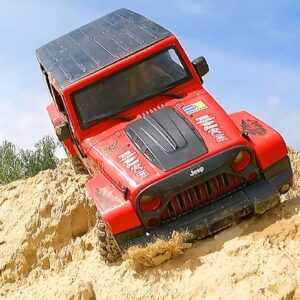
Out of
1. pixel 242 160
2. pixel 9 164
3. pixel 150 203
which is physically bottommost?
pixel 9 164

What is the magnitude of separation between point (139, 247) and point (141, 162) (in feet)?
2.60

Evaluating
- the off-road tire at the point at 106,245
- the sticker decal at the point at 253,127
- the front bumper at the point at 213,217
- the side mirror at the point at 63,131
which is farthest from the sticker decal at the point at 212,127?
the side mirror at the point at 63,131

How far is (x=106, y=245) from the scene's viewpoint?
6.96m

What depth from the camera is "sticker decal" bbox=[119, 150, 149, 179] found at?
6.56 m

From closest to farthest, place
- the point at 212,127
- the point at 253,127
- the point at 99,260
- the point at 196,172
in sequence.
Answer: the point at 196,172
the point at 212,127
the point at 253,127
the point at 99,260

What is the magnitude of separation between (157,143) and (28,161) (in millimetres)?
16187

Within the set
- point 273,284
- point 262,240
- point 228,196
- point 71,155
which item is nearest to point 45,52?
point 71,155

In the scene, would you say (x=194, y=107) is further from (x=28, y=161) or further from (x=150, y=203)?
(x=28, y=161)

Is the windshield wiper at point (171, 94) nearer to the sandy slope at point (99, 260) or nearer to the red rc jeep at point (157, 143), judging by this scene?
the red rc jeep at point (157, 143)

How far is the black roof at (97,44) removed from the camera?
7945mm

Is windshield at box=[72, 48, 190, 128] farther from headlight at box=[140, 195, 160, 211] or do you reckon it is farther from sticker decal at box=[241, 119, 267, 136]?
headlight at box=[140, 195, 160, 211]

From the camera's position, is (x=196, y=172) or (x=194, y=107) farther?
(x=194, y=107)

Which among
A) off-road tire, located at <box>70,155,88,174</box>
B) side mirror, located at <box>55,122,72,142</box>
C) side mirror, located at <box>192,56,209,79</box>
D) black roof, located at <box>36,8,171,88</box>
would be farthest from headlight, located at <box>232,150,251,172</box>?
off-road tire, located at <box>70,155,88,174</box>

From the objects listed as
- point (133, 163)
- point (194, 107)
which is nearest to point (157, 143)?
point (133, 163)
